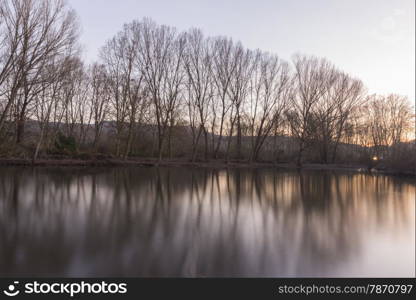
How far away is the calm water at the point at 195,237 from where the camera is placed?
3938 millimetres

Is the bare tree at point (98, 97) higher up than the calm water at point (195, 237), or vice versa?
the bare tree at point (98, 97)

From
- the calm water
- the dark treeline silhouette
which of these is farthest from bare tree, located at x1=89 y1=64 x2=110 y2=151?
the calm water

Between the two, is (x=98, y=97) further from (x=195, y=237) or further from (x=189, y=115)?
(x=195, y=237)

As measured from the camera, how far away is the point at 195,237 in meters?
5.34

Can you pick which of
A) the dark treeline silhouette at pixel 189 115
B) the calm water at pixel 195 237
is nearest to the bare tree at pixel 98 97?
the dark treeline silhouette at pixel 189 115

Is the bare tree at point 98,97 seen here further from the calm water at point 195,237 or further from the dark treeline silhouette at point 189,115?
the calm water at point 195,237

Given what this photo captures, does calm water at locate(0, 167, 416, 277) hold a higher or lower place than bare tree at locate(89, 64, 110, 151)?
lower

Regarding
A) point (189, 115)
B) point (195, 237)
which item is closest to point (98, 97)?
point (189, 115)

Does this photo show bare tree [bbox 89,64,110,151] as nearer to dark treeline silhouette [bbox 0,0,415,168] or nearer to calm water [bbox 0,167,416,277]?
dark treeline silhouette [bbox 0,0,415,168]

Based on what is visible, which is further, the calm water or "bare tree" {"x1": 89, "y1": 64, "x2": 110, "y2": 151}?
"bare tree" {"x1": 89, "y1": 64, "x2": 110, "y2": 151}

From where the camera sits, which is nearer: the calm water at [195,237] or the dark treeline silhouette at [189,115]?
the calm water at [195,237]

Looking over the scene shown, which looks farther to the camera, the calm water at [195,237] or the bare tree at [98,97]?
the bare tree at [98,97]

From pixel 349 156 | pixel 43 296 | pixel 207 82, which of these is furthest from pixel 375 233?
pixel 349 156

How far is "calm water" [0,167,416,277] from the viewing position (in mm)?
3938
